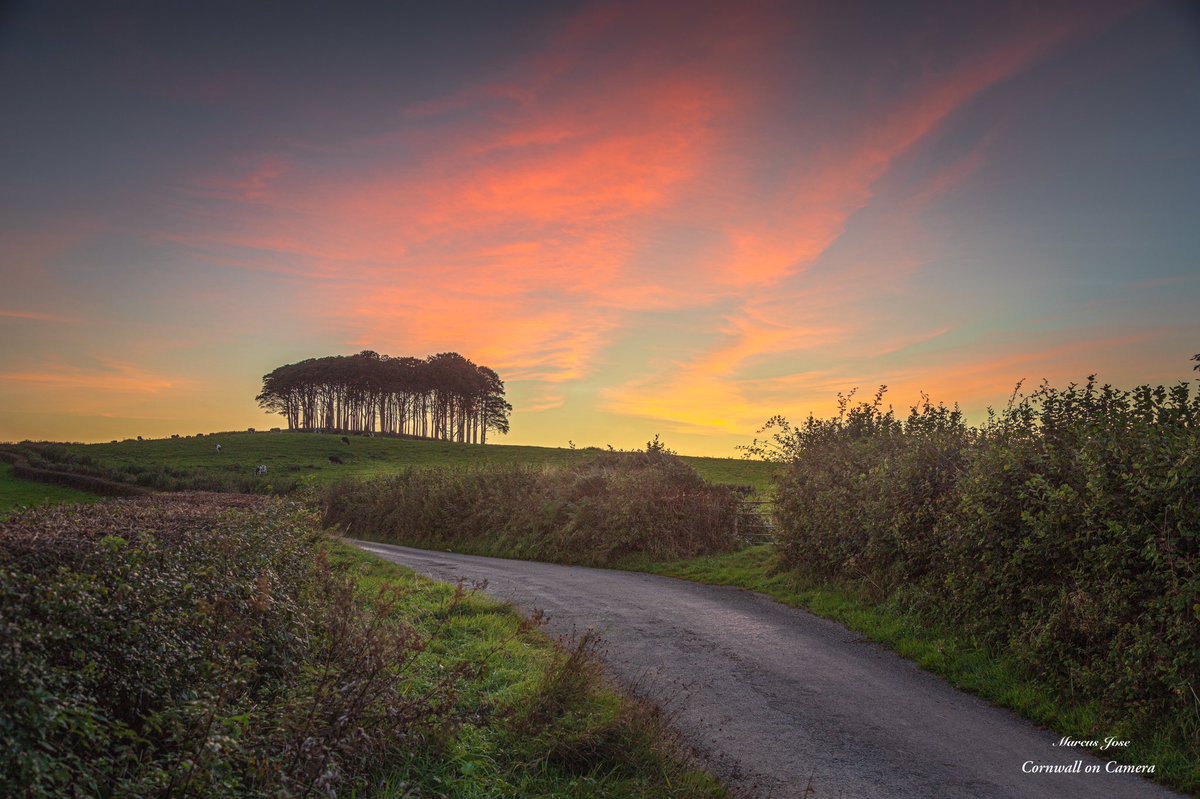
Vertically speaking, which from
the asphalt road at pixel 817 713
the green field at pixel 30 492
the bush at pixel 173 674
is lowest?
the asphalt road at pixel 817 713

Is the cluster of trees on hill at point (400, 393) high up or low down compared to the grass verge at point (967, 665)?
up

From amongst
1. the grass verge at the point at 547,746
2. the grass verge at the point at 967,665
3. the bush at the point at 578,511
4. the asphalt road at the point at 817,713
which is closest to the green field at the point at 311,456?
the bush at the point at 578,511

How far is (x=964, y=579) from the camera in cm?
1049

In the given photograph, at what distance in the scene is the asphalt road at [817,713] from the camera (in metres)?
6.27

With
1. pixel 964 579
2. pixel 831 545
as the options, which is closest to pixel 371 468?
pixel 831 545

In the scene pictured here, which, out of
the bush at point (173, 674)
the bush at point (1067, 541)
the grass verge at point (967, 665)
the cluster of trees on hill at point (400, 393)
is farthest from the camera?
the cluster of trees on hill at point (400, 393)

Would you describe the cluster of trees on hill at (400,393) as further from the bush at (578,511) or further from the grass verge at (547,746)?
the grass verge at (547,746)

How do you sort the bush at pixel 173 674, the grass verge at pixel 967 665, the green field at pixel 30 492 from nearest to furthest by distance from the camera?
the bush at pixel 173 674 < the grass verge at pixel 967 665 < the green field at pixel 30 492

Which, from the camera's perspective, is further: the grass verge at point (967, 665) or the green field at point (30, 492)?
the green field at point (30, 492)

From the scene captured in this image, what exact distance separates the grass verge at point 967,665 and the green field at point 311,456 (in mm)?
30654

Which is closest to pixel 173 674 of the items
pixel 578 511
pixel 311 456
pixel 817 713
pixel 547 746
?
pixel 547 746

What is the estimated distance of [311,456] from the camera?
200 ft

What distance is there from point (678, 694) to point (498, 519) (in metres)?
19.0

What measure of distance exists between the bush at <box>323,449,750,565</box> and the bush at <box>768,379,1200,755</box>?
8803mm
